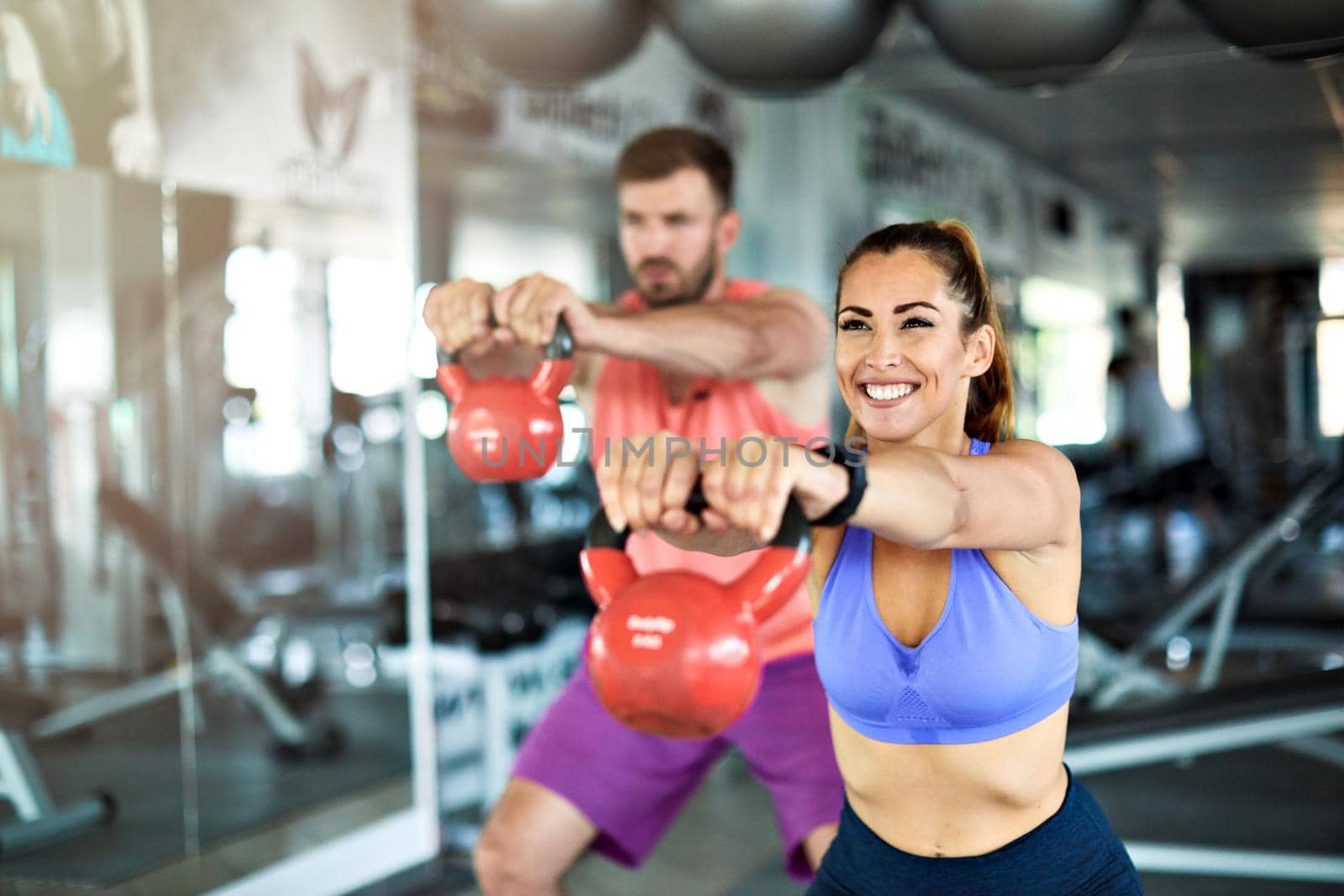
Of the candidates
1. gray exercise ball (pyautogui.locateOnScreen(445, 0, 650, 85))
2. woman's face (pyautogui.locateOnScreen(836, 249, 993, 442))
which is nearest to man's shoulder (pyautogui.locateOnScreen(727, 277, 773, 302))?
woman's face (pyautogui.locateOnScreen(836, 249, 993, 442))

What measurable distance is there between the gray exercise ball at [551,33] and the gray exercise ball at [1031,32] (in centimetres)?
62

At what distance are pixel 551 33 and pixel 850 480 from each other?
1.77m

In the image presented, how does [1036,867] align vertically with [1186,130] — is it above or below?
below

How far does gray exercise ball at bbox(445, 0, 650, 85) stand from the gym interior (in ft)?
0.04

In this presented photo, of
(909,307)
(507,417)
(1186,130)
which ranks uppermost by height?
(1186,130)

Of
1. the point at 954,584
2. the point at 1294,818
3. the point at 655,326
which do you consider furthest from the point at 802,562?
A: the point at 1294,818

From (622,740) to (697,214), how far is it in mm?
805

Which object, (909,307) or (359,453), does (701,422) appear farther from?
(359,453)

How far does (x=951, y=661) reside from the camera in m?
1.18

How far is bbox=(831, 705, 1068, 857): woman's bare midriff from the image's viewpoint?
4.02 ft

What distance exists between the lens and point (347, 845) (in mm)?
2965

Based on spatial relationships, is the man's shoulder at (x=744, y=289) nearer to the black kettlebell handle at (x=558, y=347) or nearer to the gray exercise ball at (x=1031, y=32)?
the black kettlebell handle at (x=558, y=347)

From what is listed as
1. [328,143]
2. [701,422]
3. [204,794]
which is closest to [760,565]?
[701,422]

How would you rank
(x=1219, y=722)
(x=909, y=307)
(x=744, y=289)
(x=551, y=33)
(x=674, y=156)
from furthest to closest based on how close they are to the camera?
(x=1219, y=722)
(x=551, y=33)
(x=744, y=289)
(x=674, y=156)
(x=909, y=307)
